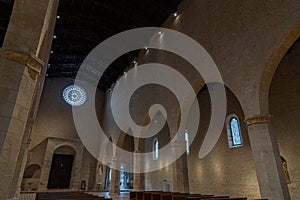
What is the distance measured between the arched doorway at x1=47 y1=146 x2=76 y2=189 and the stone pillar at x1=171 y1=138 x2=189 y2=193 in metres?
13.1

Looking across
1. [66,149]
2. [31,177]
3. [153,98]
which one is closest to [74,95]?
[66,149]

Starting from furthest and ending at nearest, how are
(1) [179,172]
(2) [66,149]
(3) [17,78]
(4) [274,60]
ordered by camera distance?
(2) [66,149]
(1) [179,172]
(4) [274,60]
(3) [17,78]

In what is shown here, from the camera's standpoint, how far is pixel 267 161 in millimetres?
4867

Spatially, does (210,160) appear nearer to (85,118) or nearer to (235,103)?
(235,103)

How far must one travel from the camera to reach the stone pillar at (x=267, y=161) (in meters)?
4.60

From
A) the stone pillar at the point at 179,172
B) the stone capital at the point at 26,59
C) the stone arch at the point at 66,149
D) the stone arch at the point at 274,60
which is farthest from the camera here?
the stone arch at the point at 66,149

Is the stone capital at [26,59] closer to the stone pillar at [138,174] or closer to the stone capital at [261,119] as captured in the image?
the stone capital at [261,119]

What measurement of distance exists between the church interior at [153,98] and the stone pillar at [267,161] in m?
0.02

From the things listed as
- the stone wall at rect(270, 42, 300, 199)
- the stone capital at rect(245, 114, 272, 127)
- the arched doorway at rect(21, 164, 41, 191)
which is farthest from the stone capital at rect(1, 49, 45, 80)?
the arched doorway at rect(21, 164, 41, 191)

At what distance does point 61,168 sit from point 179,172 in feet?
44.5

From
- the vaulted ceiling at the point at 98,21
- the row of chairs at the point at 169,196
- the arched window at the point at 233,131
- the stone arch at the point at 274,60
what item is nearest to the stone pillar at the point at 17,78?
the row of chairs at the point at 169,196

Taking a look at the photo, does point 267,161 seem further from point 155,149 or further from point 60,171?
point 60,171

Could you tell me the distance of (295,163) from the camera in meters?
7.11

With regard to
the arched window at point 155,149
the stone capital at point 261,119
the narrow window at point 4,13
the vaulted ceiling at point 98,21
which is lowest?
the stone capital at point 261,119
